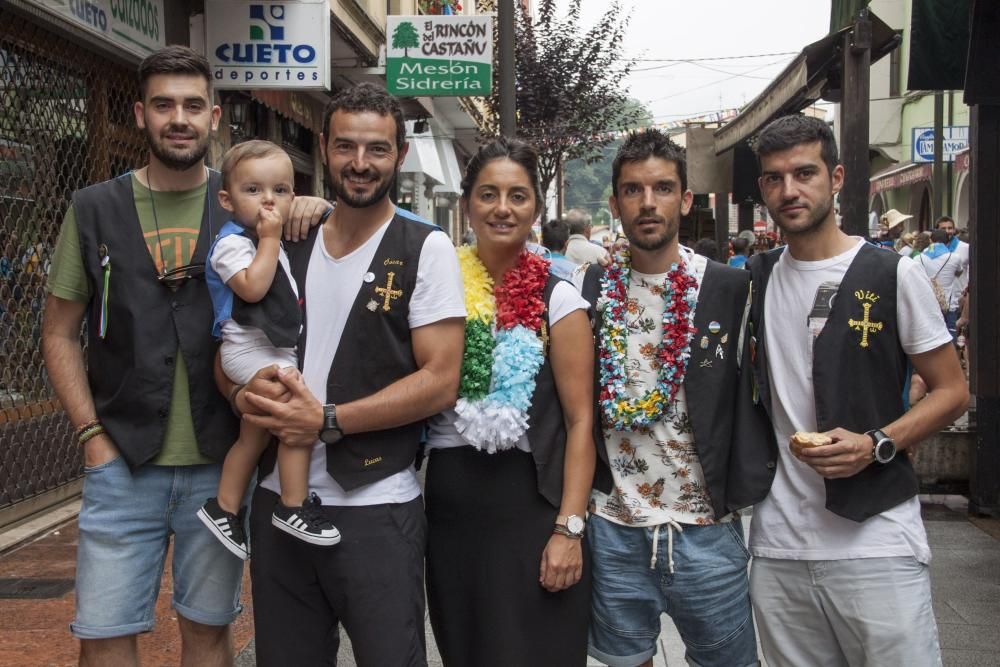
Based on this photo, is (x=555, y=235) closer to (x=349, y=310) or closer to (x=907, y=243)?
(x=349, y=310)

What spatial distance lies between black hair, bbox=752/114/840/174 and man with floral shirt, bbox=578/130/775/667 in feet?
0.97

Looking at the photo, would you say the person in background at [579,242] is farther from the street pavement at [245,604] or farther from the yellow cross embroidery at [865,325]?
the yellow cross embroidery at [865,325]

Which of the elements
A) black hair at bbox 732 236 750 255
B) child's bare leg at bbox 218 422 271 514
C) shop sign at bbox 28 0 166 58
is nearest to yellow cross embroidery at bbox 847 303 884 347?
child's bare leg at bbox 218 422 271 514

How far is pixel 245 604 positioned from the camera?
17.1ft

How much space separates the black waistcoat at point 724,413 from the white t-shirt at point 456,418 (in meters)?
0.22

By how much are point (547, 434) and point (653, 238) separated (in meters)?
0.67

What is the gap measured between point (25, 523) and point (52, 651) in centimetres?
225

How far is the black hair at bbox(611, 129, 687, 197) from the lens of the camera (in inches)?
126

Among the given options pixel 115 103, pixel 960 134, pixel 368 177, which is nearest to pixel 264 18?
pixel 115 103

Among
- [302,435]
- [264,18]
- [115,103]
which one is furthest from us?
[264,18]

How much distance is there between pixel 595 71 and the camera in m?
19.4

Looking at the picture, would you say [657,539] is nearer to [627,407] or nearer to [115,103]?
[627,407]

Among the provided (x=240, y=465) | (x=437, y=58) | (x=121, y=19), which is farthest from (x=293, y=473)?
(x=437, y=58)

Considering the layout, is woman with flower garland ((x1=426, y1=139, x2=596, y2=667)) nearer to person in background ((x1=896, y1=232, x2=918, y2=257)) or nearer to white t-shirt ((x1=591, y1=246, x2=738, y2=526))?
white t-shirt ((x1=591, y1=246, x2=738, y2=526))
